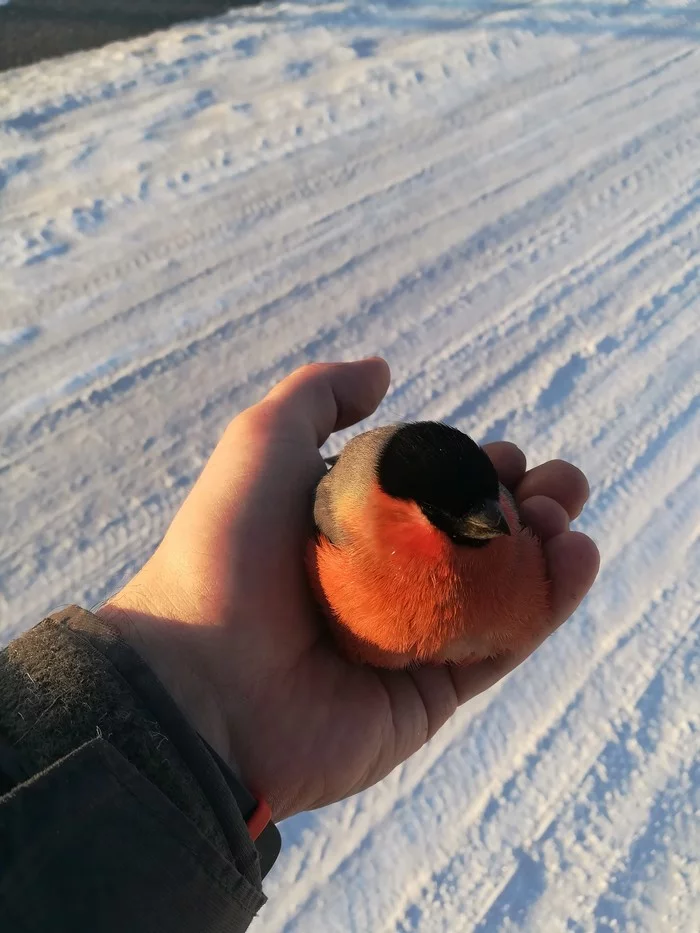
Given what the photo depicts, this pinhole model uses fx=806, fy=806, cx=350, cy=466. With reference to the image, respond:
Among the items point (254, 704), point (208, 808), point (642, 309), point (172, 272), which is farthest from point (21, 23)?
point (208, 808)

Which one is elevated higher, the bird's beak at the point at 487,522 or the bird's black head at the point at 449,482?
the bird's black head at the point at 449,482

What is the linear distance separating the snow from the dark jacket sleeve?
0.55 metres

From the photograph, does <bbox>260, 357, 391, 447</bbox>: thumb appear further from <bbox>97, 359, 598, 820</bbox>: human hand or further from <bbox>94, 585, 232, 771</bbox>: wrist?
<bbox>94, 585, 232, 771</bbox>: wrist

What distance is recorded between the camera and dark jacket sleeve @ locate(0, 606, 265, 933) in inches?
37.6

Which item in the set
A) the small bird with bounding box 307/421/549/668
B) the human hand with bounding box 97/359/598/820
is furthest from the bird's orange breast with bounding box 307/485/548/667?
the human hand with bounding box 97/359/598/820

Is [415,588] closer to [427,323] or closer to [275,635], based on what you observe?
[275,635]

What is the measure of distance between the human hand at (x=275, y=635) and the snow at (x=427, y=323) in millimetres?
189

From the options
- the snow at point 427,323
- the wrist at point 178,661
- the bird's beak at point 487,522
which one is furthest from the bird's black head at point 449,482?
the snow at point 427,323

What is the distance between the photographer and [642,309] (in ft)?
8.66

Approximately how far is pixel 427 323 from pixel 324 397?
0.84 m

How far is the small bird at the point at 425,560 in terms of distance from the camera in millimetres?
1324

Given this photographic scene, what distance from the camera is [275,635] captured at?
157cm

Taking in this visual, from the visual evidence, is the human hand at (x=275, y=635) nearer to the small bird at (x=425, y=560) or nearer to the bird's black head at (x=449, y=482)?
the small bird at (x=425, y=560)

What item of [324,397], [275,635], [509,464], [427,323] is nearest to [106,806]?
[275,635]
